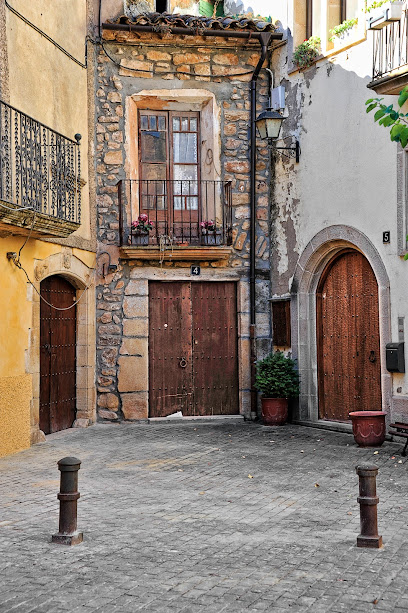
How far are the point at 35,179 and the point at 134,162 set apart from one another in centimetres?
300

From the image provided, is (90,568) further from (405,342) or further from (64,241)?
(64,241)

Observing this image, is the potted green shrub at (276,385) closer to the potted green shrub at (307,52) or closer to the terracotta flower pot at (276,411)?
the terracotta flower pot at (276,411)

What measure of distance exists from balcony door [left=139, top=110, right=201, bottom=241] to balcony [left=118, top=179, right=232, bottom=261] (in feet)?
0.05

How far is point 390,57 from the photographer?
32.0ft

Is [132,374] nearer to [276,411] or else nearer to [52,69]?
[276,411]

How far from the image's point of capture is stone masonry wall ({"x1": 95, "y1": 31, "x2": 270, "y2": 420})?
12.2 meters

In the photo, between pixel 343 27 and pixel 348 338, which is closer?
pixel 343 27

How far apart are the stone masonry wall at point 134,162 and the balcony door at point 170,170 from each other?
1.34 ft

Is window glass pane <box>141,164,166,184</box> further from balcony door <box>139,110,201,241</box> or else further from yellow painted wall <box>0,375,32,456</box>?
yellow painted wall <box>0,375,32,456</box>

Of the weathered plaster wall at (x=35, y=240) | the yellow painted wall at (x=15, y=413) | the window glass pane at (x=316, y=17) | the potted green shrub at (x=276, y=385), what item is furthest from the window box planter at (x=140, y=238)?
the window glass pane at (x=316, y=17)

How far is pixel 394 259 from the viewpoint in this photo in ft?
33.3

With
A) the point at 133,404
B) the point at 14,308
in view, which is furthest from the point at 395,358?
the point at 14,308

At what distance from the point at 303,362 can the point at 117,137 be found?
4.55 meters

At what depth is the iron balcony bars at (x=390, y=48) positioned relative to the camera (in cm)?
951
